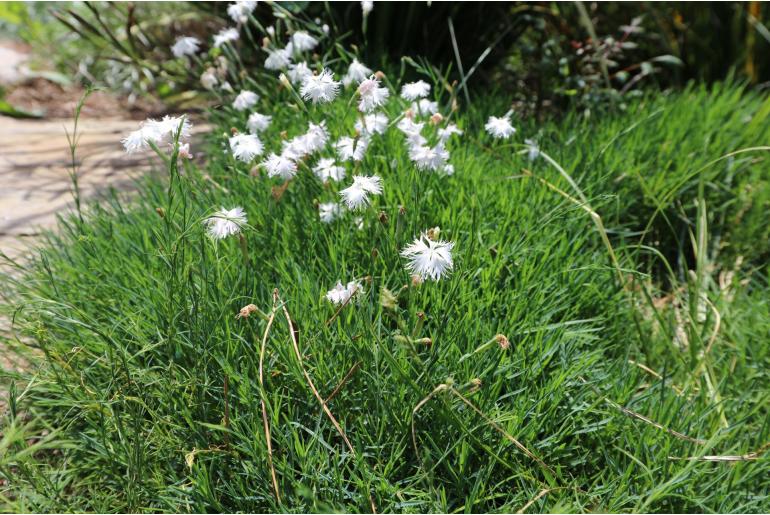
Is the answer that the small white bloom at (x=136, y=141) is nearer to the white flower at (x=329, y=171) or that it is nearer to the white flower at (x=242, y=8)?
the white flower at (x=329, y=171)

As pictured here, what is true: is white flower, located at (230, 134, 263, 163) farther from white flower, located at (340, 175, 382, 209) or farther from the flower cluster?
white flower, located at (340, 175, 382, 209)

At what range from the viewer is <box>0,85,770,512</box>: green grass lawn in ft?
4.29

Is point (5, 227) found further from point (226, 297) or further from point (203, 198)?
point (226, 297)

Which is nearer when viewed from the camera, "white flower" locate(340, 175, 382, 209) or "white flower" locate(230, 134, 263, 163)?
"white flower" locate(340, 175, 382, 209)

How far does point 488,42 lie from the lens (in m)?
3.53

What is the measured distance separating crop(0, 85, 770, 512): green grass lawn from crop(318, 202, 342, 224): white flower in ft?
0.10

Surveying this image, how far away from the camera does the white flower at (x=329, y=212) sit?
5.70 feet

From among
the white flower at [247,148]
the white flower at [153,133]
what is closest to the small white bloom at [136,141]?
the white flower at [153,133]

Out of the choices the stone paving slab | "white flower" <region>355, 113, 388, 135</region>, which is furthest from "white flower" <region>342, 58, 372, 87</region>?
the stone paving slab

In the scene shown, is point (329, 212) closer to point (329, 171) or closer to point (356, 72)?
point (329, 171)

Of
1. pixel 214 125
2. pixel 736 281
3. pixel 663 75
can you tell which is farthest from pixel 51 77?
pixel 736 281

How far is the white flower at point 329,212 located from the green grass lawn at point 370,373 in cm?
3

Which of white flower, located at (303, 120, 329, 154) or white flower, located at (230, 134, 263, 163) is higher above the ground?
white flower, located at (303, 120, 329, 154)

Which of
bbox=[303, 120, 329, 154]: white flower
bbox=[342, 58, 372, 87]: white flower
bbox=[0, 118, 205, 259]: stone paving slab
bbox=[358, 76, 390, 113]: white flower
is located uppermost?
bbox=[358, 76, 390, 113]: white flower
